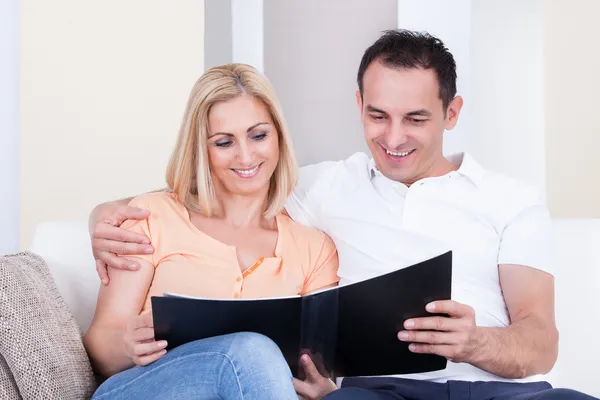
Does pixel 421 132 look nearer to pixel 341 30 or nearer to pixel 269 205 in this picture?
pixel 269 205

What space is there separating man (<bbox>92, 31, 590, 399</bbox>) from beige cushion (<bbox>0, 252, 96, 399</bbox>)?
166mm

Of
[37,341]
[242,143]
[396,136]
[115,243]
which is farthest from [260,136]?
[37,341]

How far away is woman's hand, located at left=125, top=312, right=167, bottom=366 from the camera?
1.60 metres

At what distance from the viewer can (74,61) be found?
348cm

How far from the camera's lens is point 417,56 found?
82.0 inches

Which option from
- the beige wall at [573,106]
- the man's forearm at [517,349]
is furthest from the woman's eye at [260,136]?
the beige wall at [573,106]

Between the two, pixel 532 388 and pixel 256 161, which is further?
pixel 256 161

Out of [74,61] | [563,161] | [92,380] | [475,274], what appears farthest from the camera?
[563,161]

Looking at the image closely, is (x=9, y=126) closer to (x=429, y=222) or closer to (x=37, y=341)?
(x=37, y=341)

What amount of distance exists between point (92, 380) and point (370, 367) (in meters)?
0.66

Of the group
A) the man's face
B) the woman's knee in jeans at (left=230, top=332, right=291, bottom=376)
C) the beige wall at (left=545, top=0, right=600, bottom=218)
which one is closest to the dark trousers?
the woman's knee in jeans at (left=230, top=332, right=291, bottom=376)

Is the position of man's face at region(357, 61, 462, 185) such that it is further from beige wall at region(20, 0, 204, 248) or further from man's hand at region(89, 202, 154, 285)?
beige wall at region(20, 0, 204, 248)

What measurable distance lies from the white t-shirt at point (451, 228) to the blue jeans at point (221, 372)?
1.65 ft

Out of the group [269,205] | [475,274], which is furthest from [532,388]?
[269,205]
